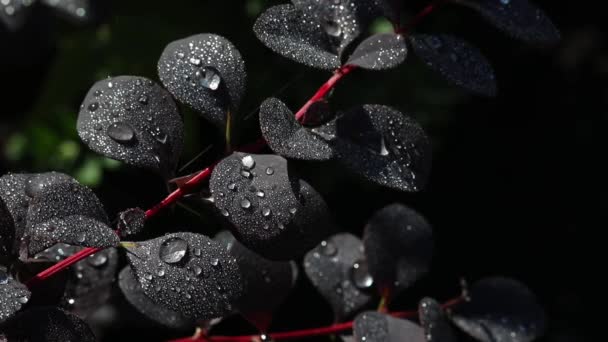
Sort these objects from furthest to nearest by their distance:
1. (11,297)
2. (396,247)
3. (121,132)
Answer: (396,247) → (121,132) → (11,297)

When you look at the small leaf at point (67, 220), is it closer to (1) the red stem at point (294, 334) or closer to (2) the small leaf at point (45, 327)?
(2) the small leaf at point (45, 327)

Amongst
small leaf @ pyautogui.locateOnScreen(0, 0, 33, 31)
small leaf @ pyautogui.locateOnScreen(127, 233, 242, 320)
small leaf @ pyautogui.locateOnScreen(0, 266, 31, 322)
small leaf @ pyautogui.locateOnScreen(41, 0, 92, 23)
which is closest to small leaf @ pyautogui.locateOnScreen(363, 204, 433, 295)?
small leaf @ pyautogui.locateOnScreen(127, 233, 242, 320)

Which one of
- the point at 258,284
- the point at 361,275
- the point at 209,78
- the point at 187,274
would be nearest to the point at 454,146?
the point at 361,275

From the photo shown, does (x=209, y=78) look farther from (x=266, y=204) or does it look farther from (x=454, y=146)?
(x=454, y=146)

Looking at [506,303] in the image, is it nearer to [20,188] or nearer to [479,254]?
[20,188]

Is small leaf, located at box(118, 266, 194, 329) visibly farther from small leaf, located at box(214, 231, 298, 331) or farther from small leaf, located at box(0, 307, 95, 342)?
small leaf, located at box(0, 307, 95, 342)
